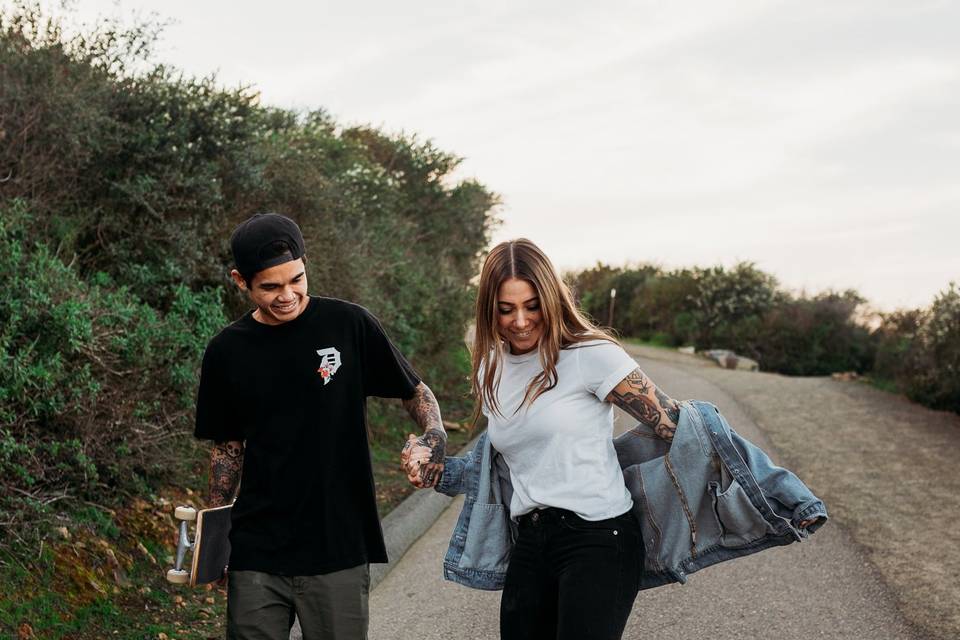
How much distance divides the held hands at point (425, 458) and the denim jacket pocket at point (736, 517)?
0.97 m

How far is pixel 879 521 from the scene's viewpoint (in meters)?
8.41

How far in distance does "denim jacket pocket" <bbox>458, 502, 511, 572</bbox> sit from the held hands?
21 cm

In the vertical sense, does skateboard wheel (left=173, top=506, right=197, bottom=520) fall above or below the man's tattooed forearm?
below

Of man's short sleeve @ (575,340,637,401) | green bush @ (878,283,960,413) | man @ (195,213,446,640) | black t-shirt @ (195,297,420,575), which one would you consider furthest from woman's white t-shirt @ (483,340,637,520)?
green bush @ (878,283,960,413)

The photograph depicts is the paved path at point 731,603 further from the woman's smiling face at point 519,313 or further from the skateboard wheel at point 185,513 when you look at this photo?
the woman's smiling face at point 519,313

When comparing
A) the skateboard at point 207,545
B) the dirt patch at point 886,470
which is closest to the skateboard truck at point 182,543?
the skateboard at point 207,545

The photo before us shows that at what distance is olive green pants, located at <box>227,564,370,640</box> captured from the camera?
10.8 feet

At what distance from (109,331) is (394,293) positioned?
715 centimetres

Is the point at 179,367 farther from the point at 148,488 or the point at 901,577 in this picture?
the point at 901,577

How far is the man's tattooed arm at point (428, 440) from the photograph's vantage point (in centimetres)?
351

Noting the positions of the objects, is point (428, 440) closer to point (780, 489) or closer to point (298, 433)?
point (298, 433)

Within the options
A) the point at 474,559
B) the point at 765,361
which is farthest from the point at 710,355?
the point at 474,559

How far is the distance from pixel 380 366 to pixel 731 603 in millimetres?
3541

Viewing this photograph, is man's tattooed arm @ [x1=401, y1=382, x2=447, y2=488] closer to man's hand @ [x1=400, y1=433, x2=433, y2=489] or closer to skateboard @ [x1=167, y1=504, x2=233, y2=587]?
man's hand @ [x1=400, y1=433, x2=433, y2=489]
